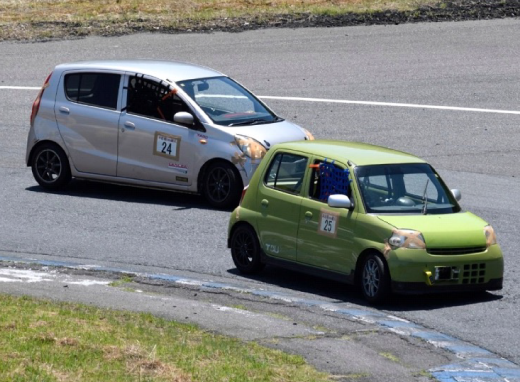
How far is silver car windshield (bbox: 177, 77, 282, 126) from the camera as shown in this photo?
16578 millimetres

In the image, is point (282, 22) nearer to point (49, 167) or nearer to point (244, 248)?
point (49, 167)

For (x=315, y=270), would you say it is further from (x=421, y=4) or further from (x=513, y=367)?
(x=421, y=4)

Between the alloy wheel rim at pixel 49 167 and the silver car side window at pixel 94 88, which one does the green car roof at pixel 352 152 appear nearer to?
the silver car side window at pixel 94 88

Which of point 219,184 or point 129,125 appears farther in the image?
point 129,125

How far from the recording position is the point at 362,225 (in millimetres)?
11852

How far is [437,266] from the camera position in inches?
455

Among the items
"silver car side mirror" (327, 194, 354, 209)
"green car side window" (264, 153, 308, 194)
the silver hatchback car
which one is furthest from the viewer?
the silver hatchback car

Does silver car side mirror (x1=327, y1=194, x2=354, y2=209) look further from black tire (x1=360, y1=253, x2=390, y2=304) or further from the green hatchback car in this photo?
black tire (x1=360, y1=253, x2=390, y2=304)

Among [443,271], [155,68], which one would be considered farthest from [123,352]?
[155,68]

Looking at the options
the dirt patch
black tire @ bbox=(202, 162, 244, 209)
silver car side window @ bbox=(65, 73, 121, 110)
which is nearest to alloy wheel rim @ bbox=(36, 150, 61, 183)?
silver car side window @ bbox=(65, 73, 121, 110)

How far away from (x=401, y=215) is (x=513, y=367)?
2603mm

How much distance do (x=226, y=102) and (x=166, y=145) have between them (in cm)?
109

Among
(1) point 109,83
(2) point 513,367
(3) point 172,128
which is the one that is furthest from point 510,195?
(2) point 513,367

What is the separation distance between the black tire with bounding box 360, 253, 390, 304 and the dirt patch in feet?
52.5
